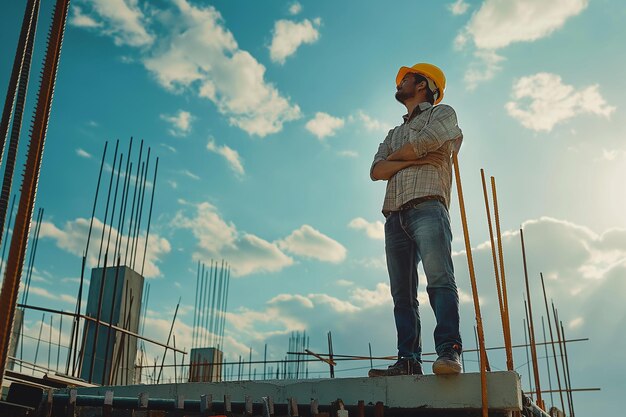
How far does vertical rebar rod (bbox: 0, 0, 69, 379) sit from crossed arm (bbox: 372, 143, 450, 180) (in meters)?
2.01

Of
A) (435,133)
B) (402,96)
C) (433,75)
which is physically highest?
(433,75)

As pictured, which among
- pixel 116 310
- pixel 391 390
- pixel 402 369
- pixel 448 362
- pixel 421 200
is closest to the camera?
pixel 448 362

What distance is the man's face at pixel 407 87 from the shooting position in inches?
151

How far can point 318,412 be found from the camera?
9.69 feet

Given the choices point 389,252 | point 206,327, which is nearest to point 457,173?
point 389,252

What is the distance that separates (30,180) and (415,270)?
89.5 inches

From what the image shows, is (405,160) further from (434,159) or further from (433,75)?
(433,75)

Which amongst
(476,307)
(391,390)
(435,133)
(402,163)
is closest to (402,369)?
(391,390)

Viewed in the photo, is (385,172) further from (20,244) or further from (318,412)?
(20,244)

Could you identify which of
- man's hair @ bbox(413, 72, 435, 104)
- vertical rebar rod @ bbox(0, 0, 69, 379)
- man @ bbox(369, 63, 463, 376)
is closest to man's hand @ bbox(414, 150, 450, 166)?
man @ bbox(369, 63, 463, 376)

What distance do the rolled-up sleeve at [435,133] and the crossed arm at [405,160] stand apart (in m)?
0.05

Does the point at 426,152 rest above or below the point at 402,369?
above

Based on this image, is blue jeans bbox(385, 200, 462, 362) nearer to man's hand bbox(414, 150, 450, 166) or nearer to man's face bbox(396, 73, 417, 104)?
man's hand bbox(414, 150, 450, 166)

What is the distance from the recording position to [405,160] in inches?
142
